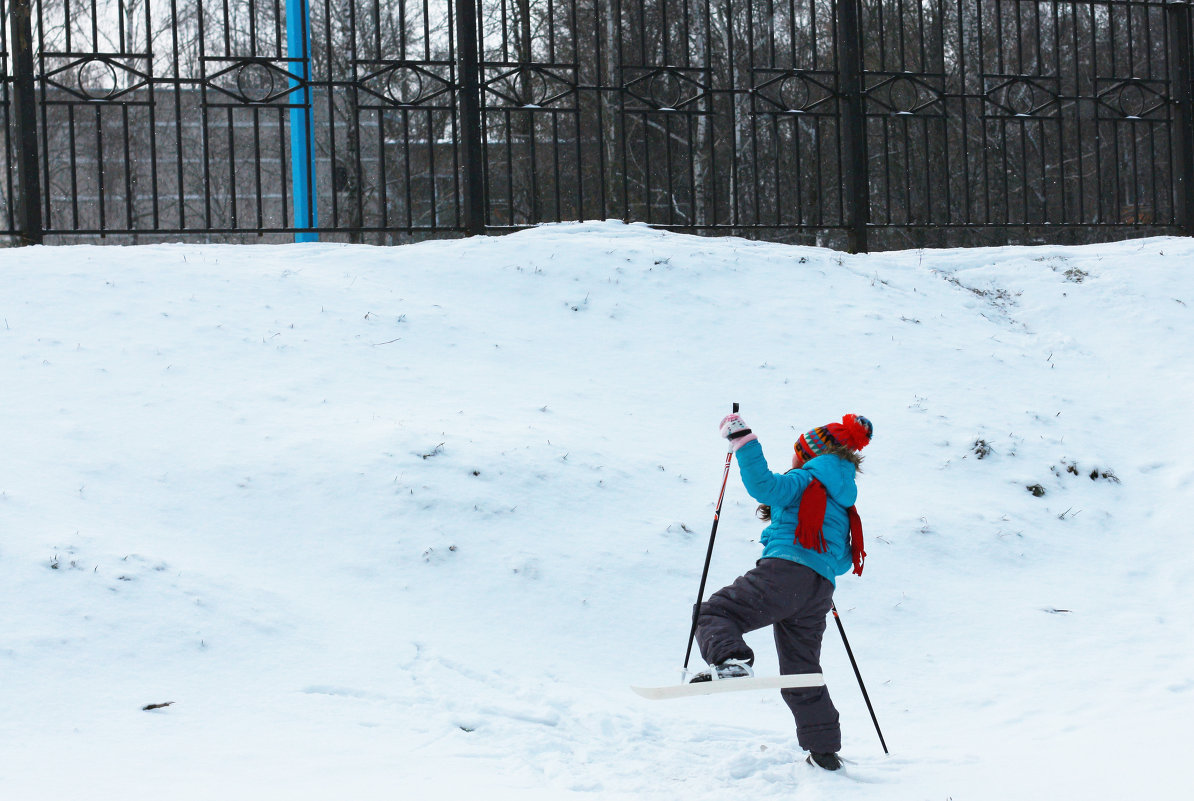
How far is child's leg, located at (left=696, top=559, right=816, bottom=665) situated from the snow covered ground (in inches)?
22.7

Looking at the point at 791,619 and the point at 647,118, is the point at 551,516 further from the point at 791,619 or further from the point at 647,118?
the point at 647,118

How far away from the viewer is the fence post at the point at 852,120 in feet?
33.9

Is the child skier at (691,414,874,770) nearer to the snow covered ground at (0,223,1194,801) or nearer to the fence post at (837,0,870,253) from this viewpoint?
the snow covered ground at (0,223,1194,801)

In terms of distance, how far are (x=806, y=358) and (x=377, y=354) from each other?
3270mm

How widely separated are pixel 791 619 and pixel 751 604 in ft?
0.76

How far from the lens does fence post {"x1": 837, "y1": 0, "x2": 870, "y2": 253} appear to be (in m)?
10.3

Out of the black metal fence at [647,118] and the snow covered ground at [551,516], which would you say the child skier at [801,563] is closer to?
the snow covered ground at [551,516]

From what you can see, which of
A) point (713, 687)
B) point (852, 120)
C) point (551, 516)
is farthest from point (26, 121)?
point (713, 687)

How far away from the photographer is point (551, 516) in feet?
19.5

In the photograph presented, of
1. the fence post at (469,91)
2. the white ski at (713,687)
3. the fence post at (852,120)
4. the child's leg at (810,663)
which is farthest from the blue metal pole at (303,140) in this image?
the white ski at (713,687)

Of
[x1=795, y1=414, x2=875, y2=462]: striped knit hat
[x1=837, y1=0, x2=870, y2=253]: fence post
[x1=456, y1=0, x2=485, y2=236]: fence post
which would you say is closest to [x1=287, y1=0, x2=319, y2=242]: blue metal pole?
[x1=456, y1=0, x2=485, y2=236]: fence post

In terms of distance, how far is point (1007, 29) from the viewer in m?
21.3

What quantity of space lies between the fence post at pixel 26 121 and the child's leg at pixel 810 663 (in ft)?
25.0

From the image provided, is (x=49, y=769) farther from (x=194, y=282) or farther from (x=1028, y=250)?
(x=1028, y=250)
